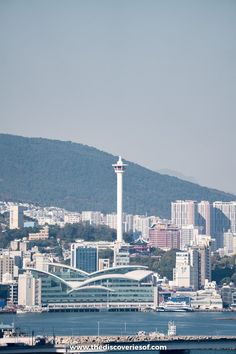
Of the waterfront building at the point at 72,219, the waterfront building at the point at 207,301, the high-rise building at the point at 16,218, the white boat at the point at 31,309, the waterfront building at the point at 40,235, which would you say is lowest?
the white boat at the point at 31,309

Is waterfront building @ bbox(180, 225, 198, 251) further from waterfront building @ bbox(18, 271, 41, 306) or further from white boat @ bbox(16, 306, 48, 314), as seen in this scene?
white boat @ bbox(16, 306, 48, 314)

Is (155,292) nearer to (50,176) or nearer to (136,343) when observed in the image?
(136,343)

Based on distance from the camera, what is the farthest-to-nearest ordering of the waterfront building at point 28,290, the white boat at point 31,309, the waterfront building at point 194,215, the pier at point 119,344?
the waterfront building at point 194,215 → the waterfront building at point 28,290 → the white boat at point 31,309 → the pier at point 119,344

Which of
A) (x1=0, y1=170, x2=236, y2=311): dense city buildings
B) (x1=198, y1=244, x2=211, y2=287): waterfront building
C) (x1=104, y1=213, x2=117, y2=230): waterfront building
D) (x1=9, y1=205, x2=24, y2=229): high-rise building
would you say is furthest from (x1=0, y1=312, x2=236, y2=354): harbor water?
(x1=104, y1=213, x2=117, y2=230): waterfront building

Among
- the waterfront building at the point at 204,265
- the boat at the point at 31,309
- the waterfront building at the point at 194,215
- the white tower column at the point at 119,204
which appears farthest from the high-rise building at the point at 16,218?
the boat at the point at 31,309

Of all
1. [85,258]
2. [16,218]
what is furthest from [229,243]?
[85,258]

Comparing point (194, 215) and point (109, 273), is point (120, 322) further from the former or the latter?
point (194, 215)

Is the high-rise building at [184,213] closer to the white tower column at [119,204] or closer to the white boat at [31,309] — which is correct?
the white tower column at [119,204]

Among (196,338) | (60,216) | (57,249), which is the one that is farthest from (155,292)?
(60,216)
